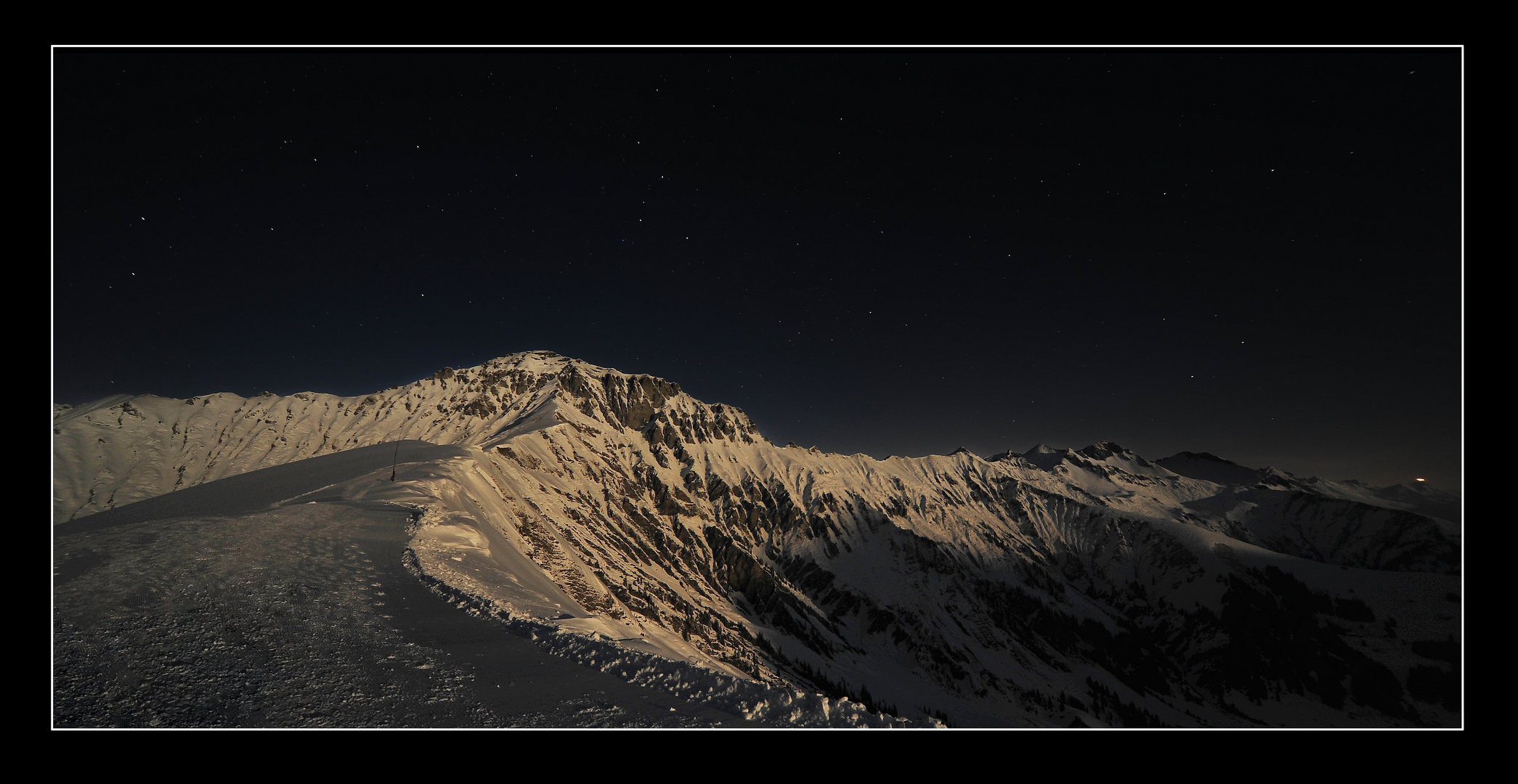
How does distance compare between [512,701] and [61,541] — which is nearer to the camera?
[512,701]

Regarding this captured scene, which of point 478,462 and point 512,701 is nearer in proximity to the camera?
point 512,701

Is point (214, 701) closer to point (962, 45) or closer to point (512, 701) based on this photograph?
point (512, 701)

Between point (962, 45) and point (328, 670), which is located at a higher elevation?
point (962, 45)

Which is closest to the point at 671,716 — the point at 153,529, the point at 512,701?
the point at 512,701

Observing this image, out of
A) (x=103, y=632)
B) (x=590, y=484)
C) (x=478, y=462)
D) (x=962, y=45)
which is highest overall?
(x=962, y=45)

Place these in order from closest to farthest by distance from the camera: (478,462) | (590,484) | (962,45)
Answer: (962,45) < (478,462) < (590,484)

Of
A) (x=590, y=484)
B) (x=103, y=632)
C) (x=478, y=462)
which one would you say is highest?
(x=103, y=632)
